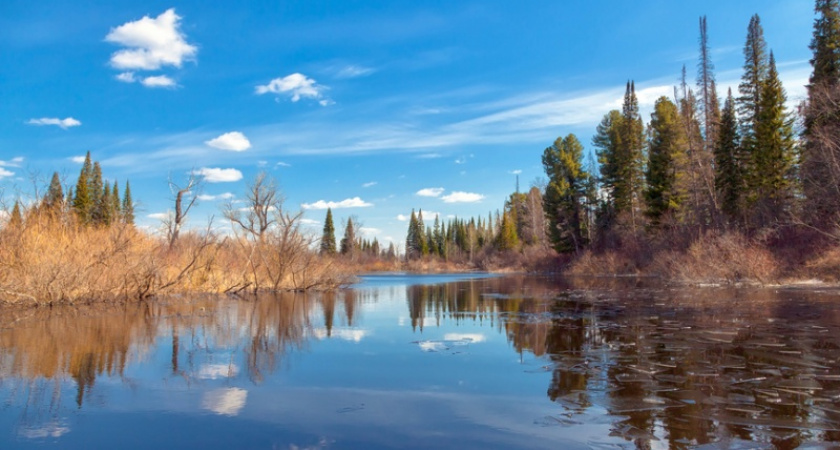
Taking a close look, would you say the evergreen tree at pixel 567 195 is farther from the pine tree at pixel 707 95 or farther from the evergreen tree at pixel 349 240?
the evergreen tree at pixel 349 240

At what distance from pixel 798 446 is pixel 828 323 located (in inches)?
381

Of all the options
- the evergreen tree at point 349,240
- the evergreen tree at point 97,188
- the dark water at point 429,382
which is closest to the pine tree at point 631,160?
the dark water at point 429,382

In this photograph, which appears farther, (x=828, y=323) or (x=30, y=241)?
(x=30, y=241)

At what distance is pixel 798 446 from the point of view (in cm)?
496

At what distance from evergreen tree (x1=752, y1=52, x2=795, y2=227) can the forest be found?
3.8 inches

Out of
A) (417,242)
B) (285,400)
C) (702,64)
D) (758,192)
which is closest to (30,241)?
(285,400)

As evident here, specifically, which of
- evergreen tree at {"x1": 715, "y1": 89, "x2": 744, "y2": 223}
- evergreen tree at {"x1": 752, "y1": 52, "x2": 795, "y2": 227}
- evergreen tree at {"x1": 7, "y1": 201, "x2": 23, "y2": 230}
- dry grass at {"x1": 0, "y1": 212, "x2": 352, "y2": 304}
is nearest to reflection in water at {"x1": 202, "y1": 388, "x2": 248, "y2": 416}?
dry grass at {"x1": 0, "y1": 212, "x2": 352, "y2": 304}

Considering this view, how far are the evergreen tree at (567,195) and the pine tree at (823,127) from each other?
2333 centimetres

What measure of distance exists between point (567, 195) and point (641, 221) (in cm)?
891

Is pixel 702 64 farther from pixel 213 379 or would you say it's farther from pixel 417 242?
pixel 417 242

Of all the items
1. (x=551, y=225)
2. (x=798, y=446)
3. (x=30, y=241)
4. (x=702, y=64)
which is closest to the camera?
(x=798, y=446)

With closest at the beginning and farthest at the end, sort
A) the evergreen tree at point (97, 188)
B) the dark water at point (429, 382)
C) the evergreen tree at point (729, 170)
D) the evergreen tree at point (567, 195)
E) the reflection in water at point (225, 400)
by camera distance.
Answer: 1. the dark water at point (429, 382)
2. the reflection in water at point (225, 400)
3. the evergreen tree at point (729, 170)
4. the evergreen tree at point (567, 195)
5. the evergreen tree at point (97, 188)

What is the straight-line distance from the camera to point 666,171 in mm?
44906

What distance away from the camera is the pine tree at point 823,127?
1086 inches
